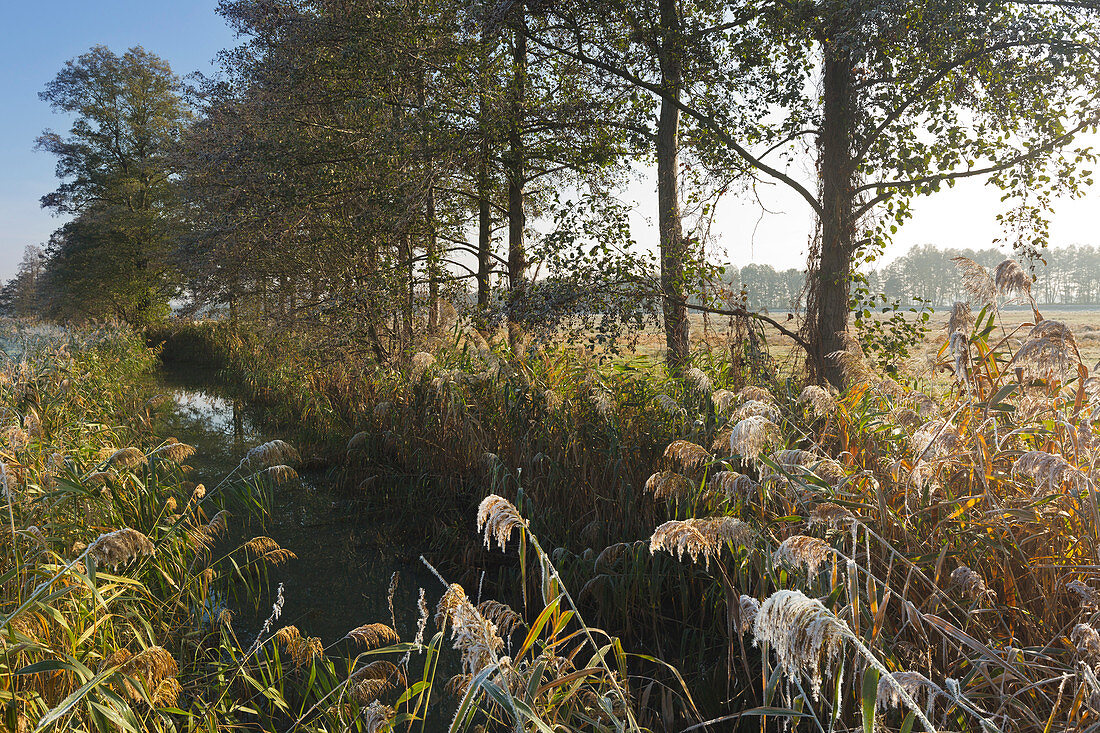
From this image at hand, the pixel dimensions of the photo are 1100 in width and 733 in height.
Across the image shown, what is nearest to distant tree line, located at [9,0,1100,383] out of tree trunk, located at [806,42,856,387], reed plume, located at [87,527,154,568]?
tree trunk, located at [806,42,856,387]

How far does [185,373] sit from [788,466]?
21341mm

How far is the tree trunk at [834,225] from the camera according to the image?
7145mm

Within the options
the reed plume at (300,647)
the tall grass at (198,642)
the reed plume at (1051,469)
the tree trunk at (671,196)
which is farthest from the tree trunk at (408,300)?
the reed plume at (1051,469)

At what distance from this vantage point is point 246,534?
6.10 metres

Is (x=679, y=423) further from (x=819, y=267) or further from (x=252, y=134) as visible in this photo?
(x=252, y=134)

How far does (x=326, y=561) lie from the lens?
5.58m

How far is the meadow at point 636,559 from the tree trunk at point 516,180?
0.98m

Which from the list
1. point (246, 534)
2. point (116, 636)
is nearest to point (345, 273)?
point (246, 534)

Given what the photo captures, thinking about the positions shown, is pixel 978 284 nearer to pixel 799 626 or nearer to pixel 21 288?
pixel 799 626

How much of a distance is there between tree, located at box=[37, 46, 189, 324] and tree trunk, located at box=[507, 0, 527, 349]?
68.4 feet

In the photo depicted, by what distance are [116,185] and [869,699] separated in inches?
1296

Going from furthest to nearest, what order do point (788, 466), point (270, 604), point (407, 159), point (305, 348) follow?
point (305, 348) → point (407, 159) → point (270, 604) → point (788, 466)

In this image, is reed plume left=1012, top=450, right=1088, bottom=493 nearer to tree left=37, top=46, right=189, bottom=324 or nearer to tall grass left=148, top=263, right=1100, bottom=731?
tall grass left=148, top=263, right=1100, bottom=731

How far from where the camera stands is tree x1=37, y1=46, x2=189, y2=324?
85.5 feet
